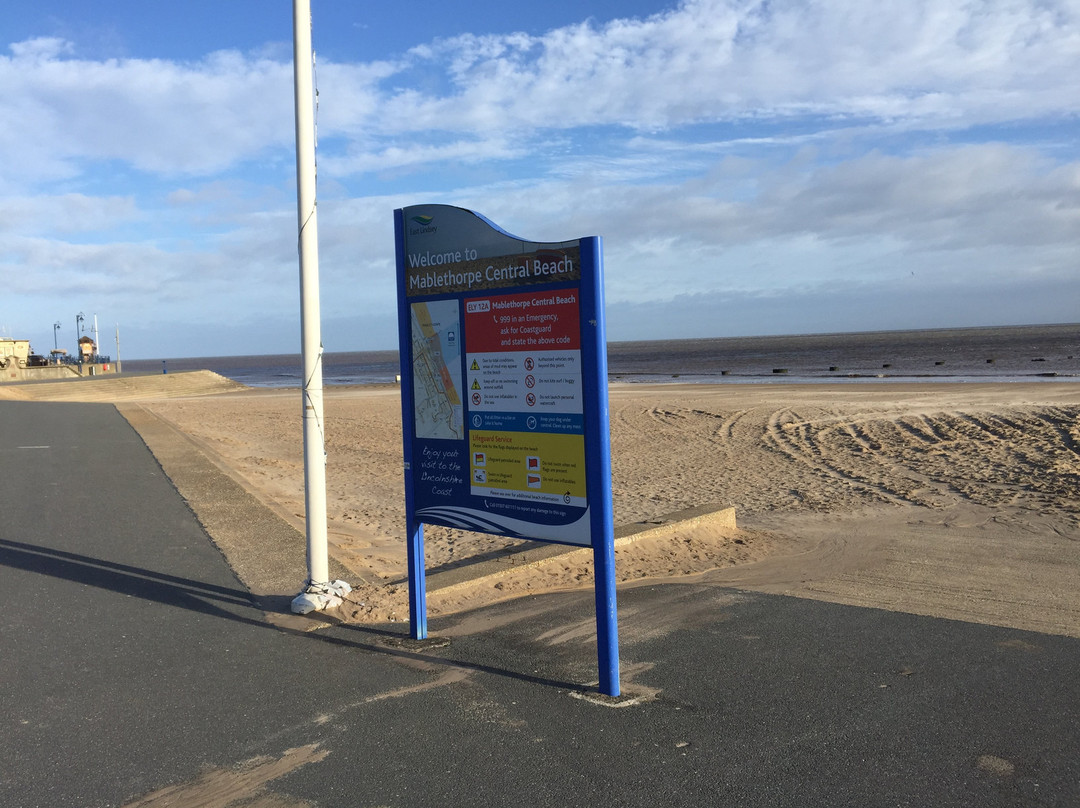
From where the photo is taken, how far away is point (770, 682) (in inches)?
171

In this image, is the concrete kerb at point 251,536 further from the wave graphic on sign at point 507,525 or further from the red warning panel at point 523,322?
the red warning panel at point 523,322

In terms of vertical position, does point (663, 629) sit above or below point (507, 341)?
below

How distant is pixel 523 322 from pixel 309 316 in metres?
1.77

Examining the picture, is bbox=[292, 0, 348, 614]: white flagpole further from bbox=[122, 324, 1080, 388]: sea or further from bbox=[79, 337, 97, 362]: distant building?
bbox=[79, 337, 97, 362]: distant building

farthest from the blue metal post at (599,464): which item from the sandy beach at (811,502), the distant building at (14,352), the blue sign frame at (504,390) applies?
the distant building at (14,352)

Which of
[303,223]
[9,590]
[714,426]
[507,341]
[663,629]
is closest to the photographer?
[507,341]

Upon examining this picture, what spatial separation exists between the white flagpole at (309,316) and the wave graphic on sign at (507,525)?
0.91 metres

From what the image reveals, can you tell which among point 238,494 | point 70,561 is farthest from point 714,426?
point 70,561

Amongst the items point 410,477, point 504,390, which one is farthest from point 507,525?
point 410,477

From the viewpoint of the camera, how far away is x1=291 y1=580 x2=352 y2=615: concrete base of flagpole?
221 inches

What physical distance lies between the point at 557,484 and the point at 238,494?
260 inches

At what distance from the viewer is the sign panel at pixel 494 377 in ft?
14.3

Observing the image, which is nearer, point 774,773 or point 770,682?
point 774,773

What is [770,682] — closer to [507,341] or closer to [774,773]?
[774,773]
